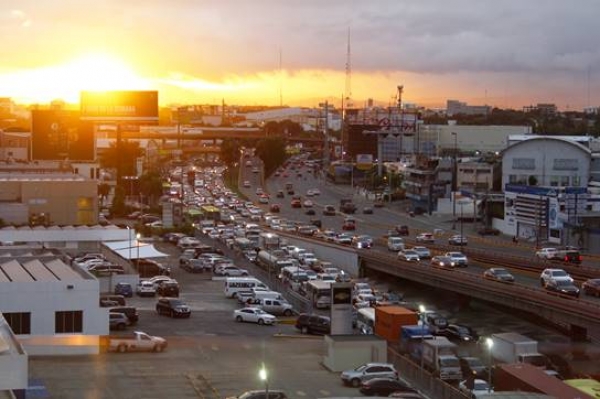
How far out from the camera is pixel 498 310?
13.4m

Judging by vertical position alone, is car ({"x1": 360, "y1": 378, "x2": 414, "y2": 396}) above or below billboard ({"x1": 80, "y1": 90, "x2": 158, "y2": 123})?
below

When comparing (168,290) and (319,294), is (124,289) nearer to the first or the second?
(168,290)

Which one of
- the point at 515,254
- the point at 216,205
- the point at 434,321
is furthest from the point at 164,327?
the point at 216,205

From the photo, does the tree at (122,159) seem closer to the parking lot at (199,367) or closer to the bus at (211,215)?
the bus at (211,215)

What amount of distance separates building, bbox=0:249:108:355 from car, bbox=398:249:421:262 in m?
7.29

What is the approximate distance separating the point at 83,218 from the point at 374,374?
41.0 feet

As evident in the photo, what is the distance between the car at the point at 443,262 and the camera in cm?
1505

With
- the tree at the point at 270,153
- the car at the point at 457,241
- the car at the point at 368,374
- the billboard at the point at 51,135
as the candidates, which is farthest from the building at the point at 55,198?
the tree at the point at 270,153

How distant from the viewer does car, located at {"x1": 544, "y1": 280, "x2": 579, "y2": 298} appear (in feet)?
38.9

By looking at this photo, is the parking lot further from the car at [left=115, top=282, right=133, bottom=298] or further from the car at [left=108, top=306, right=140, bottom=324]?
the car at [left=115, top=282, right=133, bottom=298]

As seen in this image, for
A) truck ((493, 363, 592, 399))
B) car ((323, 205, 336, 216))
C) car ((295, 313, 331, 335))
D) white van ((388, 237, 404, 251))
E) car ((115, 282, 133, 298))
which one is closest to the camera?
truck ((493, 363, 592, 399))

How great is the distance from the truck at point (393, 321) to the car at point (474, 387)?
1759 millimetres

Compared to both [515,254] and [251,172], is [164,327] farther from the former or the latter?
[251,172]

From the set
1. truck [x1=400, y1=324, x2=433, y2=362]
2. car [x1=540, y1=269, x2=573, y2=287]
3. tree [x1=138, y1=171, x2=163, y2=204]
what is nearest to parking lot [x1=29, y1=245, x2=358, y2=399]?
truck [x1=400, y1=324, x2=433, y2=362]
